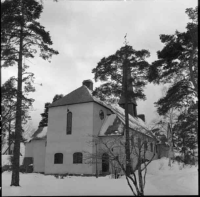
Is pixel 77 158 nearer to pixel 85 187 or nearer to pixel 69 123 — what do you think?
pixel 69 123

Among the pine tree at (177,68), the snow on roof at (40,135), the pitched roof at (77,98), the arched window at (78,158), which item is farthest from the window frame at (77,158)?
the pine tree at (177,68)

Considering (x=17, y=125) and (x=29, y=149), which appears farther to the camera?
(x=29, y=149)

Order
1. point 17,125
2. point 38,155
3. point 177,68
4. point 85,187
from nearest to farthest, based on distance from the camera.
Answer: point 85,187, point 17,125, point 177,68, point 38,155

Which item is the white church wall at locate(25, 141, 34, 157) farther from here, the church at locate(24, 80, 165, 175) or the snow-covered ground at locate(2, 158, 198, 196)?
the snow-covered ground at locate(2, 158, 198, 196)

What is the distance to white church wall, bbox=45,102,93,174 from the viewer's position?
23.0 meters

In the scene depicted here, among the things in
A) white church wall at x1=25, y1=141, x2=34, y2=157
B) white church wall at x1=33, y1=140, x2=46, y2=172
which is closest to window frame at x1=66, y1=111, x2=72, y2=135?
white church wall at x1=33, y1=140, x2=46, y2=172

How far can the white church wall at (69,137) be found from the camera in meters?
23.0

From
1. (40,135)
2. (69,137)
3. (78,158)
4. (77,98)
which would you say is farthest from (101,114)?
(40,135)

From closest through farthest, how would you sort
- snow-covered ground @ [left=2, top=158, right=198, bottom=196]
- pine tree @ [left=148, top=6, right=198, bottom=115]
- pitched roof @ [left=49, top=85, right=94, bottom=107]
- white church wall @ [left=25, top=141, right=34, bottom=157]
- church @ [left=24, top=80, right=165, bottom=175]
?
snow-covered ground @ [left=2, top=158, right=198, bottom=196] → pine tree @ [left=148, top=6, right=198, bottom=115] → church @ [left=24, top=80, right=165, bottom=175] → pitched roof @ [left=49, top=85, right=94, bottom=107] → white church wall @ [left=25, top=141, right=34, bottom=157]

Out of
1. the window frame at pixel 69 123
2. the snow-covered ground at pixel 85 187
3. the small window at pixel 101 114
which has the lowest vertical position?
the snow-covered ground at pixel 85 187

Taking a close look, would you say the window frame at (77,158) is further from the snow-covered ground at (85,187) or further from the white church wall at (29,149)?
the snow-covered ground at (85,187)

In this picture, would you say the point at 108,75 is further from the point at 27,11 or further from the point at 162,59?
the point at 27,11

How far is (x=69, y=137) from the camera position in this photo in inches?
936

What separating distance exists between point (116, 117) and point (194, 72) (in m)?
14.1
